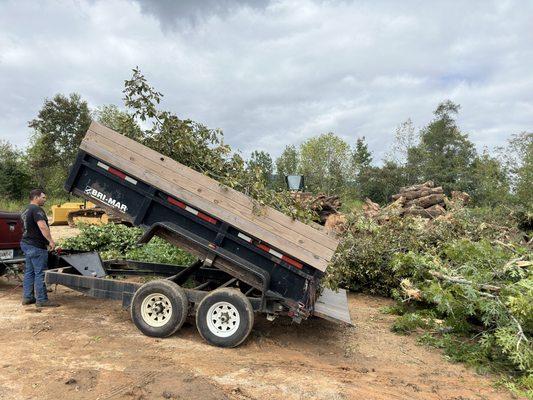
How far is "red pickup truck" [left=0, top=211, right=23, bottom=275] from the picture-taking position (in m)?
7.23

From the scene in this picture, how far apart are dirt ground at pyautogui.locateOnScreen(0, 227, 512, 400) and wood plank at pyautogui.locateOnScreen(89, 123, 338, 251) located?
4.62ft

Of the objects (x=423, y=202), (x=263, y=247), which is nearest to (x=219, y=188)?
(x=263, y=247)

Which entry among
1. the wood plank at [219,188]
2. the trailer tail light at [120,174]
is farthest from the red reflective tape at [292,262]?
the trailer tail light at [120,174]

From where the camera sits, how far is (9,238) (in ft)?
24.1

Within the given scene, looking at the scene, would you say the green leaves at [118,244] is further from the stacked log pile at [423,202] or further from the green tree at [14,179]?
the green tree at [14,179]

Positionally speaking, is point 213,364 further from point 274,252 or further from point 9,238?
point 9,238

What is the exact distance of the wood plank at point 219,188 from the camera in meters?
4.88

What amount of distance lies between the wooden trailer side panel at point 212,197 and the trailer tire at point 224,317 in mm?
777

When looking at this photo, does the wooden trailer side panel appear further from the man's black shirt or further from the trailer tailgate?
the man's black shirt

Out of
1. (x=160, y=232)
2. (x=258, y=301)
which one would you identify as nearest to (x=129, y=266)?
(x=160, y=232)

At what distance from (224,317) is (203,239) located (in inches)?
37.6

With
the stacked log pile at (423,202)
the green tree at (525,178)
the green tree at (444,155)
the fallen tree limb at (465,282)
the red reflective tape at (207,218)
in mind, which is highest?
the green tree at (444,155)

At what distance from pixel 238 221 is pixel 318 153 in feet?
107

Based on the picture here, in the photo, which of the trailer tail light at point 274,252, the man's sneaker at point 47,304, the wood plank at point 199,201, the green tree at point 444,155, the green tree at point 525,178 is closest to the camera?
the wood plank at point 199,201
